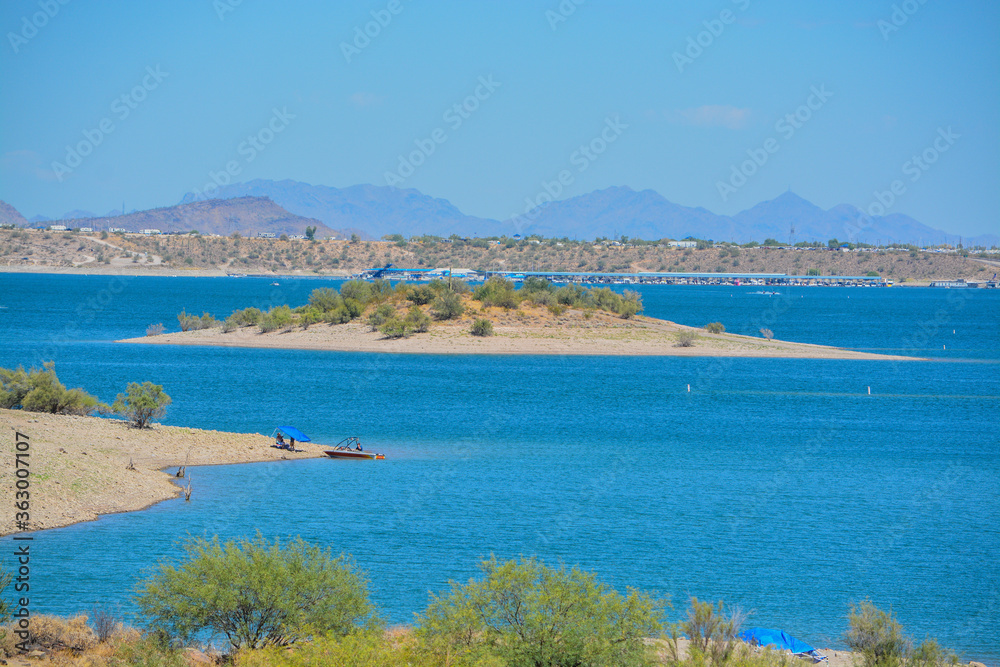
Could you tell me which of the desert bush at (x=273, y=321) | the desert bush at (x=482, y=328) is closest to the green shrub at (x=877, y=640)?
the desert bush at (x=482, y=328)

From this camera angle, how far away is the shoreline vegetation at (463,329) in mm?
A: 80188

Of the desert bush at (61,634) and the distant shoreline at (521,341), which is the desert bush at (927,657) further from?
the distant shoreline at (521,341)

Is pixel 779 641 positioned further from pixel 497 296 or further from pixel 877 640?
pixel 497 296

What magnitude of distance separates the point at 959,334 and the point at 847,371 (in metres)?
45.3

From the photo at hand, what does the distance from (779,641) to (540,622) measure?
242 inches

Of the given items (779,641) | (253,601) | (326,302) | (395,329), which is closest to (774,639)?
(779,641)

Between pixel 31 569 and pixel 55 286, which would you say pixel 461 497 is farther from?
pixel 55 286

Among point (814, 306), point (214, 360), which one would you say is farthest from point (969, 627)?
point (814, 306)

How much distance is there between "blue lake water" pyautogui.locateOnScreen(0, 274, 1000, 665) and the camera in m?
23.5

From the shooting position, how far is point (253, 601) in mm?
16953

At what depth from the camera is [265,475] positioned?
33.3 metres

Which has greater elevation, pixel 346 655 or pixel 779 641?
pixel 346 655

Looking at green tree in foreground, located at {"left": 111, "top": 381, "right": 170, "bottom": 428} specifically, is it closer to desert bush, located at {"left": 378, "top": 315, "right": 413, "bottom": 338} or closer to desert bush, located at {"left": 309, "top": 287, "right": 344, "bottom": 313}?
desert bush, located at {"left": 378, "top": 315, "right": 413, "bottom": 338}

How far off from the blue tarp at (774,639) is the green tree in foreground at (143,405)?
24351mm
